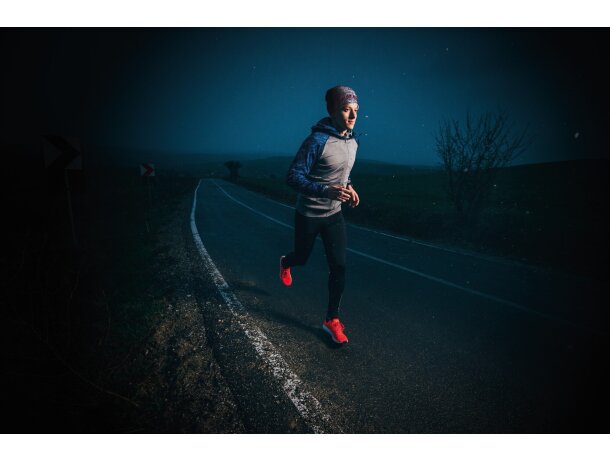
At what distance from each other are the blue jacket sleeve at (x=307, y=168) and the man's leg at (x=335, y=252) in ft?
1.40

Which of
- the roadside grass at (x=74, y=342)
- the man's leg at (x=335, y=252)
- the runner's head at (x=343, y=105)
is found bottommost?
the roadside grass at (x=74, y=342)

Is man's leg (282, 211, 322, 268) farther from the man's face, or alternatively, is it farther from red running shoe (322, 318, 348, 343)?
the man's face

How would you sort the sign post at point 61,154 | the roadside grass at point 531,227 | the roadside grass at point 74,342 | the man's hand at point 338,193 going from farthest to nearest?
the roadside grass at point 531,227
the sign post at point 61,154
the man's hand at point 338,193
the roadside grass at point 74,342

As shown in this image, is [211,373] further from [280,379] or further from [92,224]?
[92,224]

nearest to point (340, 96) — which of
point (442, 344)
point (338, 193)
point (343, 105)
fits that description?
point (343, 105)

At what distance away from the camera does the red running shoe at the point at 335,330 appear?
8.98 ft

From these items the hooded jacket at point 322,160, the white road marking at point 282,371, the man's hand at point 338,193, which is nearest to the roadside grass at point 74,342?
the white road marking at point 282,371

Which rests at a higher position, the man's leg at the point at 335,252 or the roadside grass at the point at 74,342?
the man's leg at the point at 335,252

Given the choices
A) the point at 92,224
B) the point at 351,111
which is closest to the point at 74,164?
the point at 92,224

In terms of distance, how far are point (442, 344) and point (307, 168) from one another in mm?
2203

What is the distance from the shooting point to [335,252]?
2.81 metres

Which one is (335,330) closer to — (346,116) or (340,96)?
(346,116)

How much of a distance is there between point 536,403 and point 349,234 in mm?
6379

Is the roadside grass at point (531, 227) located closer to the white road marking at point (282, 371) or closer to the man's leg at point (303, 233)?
the man's leg at point (303, 233)
